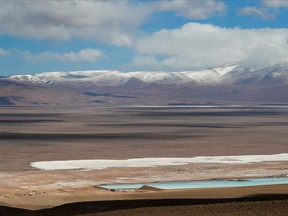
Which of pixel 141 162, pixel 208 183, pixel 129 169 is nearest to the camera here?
pixel 208 183

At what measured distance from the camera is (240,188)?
33.2 metres

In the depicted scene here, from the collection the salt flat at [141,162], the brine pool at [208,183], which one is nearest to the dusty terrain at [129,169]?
the brine pool at [208,183]

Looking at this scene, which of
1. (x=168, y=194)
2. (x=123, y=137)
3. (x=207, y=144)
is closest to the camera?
(x=168, y=194)

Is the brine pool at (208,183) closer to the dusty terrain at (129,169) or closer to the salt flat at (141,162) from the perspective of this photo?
the dusty terrain at (129,169)

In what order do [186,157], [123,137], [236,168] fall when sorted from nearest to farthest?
[236,168], [186,157], [123,137]

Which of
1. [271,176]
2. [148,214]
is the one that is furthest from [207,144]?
[148,214]

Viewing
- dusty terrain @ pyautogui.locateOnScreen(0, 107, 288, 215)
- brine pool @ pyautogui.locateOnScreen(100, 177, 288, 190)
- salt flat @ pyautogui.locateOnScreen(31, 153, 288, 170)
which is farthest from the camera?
salt flat @ pyautogui.locateOnScreen(31, 153, 288, 170)

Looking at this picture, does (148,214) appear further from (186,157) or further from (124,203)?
(186,157)

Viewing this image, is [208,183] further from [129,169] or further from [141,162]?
[141,162]

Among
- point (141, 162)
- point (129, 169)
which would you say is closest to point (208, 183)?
point (129, 169)

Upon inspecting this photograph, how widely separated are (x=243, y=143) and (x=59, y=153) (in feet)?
69.9

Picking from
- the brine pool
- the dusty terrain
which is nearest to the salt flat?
the dusty terrain

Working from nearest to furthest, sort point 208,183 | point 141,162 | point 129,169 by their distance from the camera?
1. point 208,183
2. point 129,169
3. point 141,162

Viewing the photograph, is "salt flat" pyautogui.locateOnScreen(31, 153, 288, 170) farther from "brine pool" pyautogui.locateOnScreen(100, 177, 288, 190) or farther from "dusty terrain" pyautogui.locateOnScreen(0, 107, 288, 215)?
"brine pool" pyautogui.locateOnScreen(100, 177, 288, 190)
